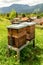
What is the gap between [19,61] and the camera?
902 centimetres

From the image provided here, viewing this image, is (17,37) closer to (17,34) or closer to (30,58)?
(17,34)

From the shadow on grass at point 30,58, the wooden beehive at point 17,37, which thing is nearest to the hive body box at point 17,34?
the wooden beehive at point 17,37

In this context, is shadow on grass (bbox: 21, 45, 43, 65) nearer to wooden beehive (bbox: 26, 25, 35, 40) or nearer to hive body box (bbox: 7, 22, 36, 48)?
hive body box (bbox: 7, 22, 36, 48)

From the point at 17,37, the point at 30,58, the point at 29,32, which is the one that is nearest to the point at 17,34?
the point at 17,37

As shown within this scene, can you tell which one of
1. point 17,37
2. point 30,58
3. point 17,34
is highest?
point 17,34

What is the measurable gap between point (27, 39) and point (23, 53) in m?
1.21

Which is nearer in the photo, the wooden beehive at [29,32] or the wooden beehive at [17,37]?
the wooden beehive at [17,37]

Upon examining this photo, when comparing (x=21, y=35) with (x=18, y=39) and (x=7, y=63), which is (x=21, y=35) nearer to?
(x=18, y=39)

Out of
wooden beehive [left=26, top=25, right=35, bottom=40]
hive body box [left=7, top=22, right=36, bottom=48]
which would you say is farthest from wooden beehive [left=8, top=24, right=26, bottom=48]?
wooden beehive [left=26, top=25, right=35, bottom=40]

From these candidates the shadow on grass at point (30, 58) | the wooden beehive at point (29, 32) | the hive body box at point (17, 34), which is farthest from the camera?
the wooden beehive at point (29, 32)

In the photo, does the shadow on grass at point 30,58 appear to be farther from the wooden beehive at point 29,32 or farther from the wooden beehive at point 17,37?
the wooden beehive at point 29,32

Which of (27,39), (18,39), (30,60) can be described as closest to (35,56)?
(30,60)

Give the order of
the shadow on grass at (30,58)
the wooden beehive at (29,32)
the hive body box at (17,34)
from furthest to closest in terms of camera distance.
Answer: the wooden beehive at (29,32) → the shadow on grass at (30,58) → the hive body box at (17,34)

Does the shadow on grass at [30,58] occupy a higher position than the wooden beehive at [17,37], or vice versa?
the wooden beehive at [17,37]
